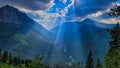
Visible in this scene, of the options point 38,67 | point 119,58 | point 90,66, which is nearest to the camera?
A: point 38,67

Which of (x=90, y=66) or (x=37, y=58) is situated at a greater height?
(x=90, y=66)

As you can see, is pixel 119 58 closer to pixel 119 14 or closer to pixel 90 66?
pixel 119 14

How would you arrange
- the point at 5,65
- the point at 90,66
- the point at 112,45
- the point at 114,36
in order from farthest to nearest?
the point at 90,66 < the point at 112,45 < the point at 114,36 < the point at 5,65

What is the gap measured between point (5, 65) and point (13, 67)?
9.6 inches

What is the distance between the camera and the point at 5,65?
7.14m

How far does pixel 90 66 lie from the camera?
88.3 m

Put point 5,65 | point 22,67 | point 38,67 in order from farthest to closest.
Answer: point 38,67
point 22,67
point 5,65

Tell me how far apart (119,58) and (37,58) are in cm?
862

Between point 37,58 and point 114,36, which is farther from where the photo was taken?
point 114,36

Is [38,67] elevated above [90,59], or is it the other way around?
[90,59]

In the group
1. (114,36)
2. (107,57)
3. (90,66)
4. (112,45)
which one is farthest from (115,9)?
(90,66)

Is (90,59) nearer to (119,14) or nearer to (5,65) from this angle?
(119,14)

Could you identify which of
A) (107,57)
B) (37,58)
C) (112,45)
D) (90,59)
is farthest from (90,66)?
(37,58)

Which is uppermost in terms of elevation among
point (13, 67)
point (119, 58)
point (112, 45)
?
point (112, 45)
